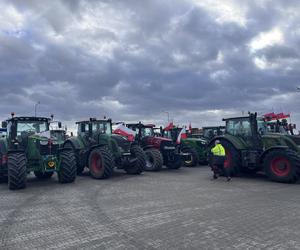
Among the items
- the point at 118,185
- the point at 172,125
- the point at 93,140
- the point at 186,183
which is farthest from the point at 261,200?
the point at 172,125

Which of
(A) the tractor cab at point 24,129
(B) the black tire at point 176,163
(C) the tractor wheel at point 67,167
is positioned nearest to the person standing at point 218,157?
(B) the black tire at point 176,163

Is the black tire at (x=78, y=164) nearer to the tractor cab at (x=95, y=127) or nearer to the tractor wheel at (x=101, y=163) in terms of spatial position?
the tractor cab at (x=95, y=127)

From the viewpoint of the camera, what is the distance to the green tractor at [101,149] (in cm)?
1215

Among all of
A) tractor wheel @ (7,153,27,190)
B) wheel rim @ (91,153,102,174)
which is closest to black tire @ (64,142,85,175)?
wheel rim @ (91,153,102,174)

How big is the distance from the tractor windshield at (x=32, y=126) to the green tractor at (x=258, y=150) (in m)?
6.91

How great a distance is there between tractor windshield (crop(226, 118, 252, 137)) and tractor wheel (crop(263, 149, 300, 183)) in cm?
167

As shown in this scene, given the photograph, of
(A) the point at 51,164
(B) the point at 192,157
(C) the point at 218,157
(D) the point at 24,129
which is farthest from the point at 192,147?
(D) the point at 24,129

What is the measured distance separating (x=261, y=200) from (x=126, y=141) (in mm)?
6626

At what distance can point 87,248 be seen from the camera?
443cm

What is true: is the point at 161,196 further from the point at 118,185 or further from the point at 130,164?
the point at 130,164

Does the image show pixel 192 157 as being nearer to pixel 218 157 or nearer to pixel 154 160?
pixel 154 160

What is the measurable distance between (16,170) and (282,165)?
862cm

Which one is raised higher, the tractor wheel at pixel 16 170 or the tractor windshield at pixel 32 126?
the tractor windshield at pixel 32 126

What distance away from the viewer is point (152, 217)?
19.8 feet
